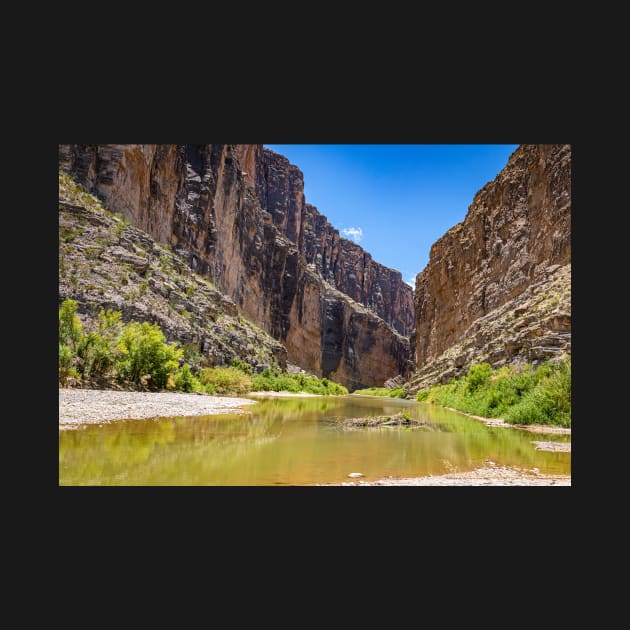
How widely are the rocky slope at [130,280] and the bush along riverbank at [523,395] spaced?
2060 centimetres

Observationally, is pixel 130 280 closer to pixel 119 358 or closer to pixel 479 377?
pixel 119 358

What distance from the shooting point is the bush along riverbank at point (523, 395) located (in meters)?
16.0

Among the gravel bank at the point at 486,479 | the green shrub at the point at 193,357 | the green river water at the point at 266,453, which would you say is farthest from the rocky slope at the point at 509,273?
the green shrub at the point at 193,357

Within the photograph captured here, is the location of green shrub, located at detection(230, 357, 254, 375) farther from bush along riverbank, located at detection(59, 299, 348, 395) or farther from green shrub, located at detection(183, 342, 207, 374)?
bush along riverbank, located at detection(59, 299, 348, 395)

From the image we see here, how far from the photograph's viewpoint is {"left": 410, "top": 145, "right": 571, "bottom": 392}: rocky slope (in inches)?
1157

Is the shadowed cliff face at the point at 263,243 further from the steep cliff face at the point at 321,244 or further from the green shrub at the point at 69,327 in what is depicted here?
the green shrub at the point at 69,327

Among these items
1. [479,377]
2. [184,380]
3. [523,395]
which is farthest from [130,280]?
[523,395]

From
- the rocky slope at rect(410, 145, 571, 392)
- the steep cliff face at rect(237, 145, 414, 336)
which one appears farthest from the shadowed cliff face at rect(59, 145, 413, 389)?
the rocky slope at rect(410, 145, 571, 392)

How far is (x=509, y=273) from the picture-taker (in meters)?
45.4

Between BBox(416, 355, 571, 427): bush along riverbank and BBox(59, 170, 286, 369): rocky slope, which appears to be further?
BBox(59, 170, 286, 369): rocky slope

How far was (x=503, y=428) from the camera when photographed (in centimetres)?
1666

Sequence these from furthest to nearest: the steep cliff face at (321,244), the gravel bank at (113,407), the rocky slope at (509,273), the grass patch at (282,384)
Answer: the steep cliff face at (321,244), the grass patch at (282,384), the rocky slope at (509,273), the gravel bank at (113,407)

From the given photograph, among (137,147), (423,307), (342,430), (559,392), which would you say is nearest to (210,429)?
(342,430)

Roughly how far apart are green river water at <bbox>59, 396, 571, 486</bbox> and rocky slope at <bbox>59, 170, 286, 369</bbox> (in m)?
16.9
